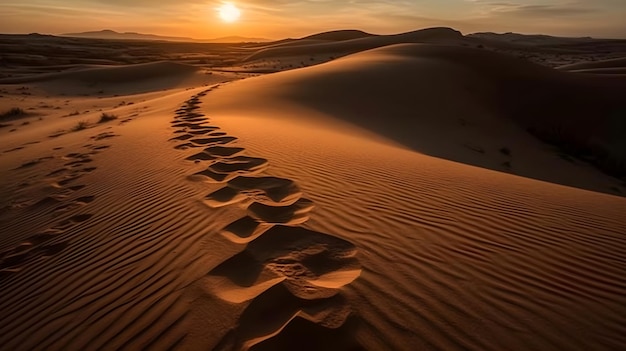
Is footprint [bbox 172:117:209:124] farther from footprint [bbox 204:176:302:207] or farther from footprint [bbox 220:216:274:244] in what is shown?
footprint [bbox 220:216:274:244]

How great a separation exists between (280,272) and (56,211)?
339 centimetres

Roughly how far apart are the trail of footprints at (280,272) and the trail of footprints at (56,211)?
1488 mm

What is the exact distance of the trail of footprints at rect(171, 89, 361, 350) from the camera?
2135 mm

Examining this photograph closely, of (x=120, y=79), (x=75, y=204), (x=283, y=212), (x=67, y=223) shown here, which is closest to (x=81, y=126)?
(x=75, y=204)

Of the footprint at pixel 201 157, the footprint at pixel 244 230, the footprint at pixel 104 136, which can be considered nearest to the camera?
the footprint at pixel 244 230

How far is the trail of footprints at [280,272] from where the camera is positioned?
7.00ft

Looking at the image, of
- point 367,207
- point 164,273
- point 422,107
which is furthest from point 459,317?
point 422,107

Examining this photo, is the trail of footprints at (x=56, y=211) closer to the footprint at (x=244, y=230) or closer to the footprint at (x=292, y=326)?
the footprint at (x=244, y=230)

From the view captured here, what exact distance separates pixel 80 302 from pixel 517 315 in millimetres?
2817

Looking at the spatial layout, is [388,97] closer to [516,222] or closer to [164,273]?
[516,222]

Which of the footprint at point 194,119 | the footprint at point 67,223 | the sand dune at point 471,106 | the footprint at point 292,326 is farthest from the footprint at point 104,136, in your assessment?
the footprint at point 292,326

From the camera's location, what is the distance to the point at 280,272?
274 cm

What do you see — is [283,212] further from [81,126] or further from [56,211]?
[81,126]

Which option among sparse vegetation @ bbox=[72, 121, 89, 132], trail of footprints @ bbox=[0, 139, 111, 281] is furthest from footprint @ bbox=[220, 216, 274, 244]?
sparse vegetation @ bbox=[72, 121, 89, 132]
